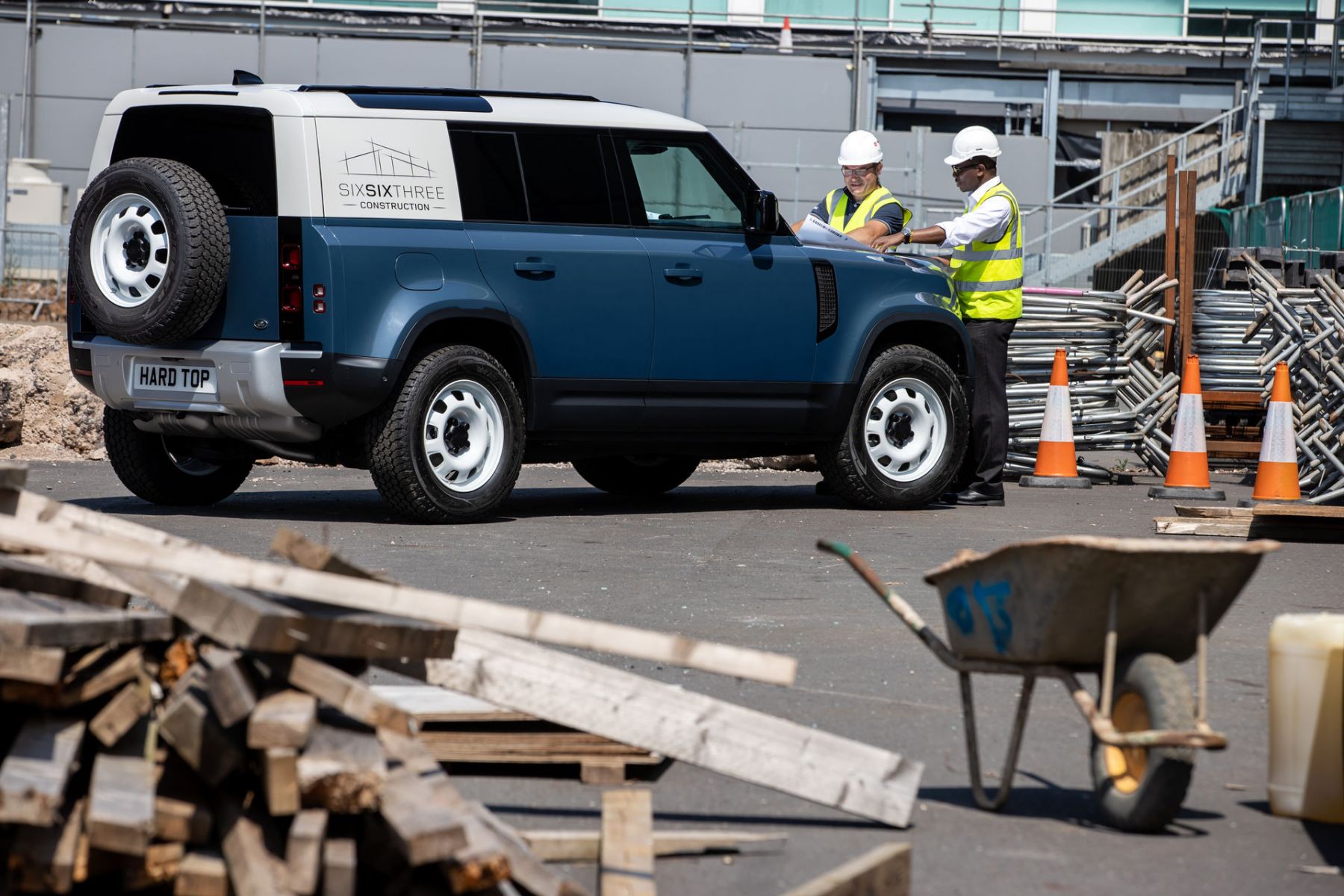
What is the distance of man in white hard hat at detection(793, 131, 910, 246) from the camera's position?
39.1ft

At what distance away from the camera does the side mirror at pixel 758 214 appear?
35.3 feet

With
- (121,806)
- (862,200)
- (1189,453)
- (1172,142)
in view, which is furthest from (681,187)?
(1172,142)

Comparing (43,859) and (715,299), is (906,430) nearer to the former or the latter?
(715,299)

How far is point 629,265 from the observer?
10.2 m

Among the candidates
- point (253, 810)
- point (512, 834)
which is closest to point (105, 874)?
point (253, 810)

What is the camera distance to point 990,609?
4.55m

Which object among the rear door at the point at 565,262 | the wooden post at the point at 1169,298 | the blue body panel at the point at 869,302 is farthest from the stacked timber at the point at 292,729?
the wooden post at the point at 1169,298

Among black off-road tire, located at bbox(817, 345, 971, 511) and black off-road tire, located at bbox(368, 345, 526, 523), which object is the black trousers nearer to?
black off-road tire, located at bbox(817, 345, 971, 511)

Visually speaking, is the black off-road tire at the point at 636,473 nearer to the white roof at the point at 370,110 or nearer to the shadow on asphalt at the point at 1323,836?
the white roof at the point at 370,110

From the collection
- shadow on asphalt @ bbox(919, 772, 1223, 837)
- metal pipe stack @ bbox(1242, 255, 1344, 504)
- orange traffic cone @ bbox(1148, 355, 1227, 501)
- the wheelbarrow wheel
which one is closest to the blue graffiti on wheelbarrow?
the wheelbarrow wheel

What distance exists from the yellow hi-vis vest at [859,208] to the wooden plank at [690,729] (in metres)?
7.65

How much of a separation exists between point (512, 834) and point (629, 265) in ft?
21.8

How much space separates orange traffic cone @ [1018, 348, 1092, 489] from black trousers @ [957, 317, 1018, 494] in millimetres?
1504

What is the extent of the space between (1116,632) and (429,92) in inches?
254
